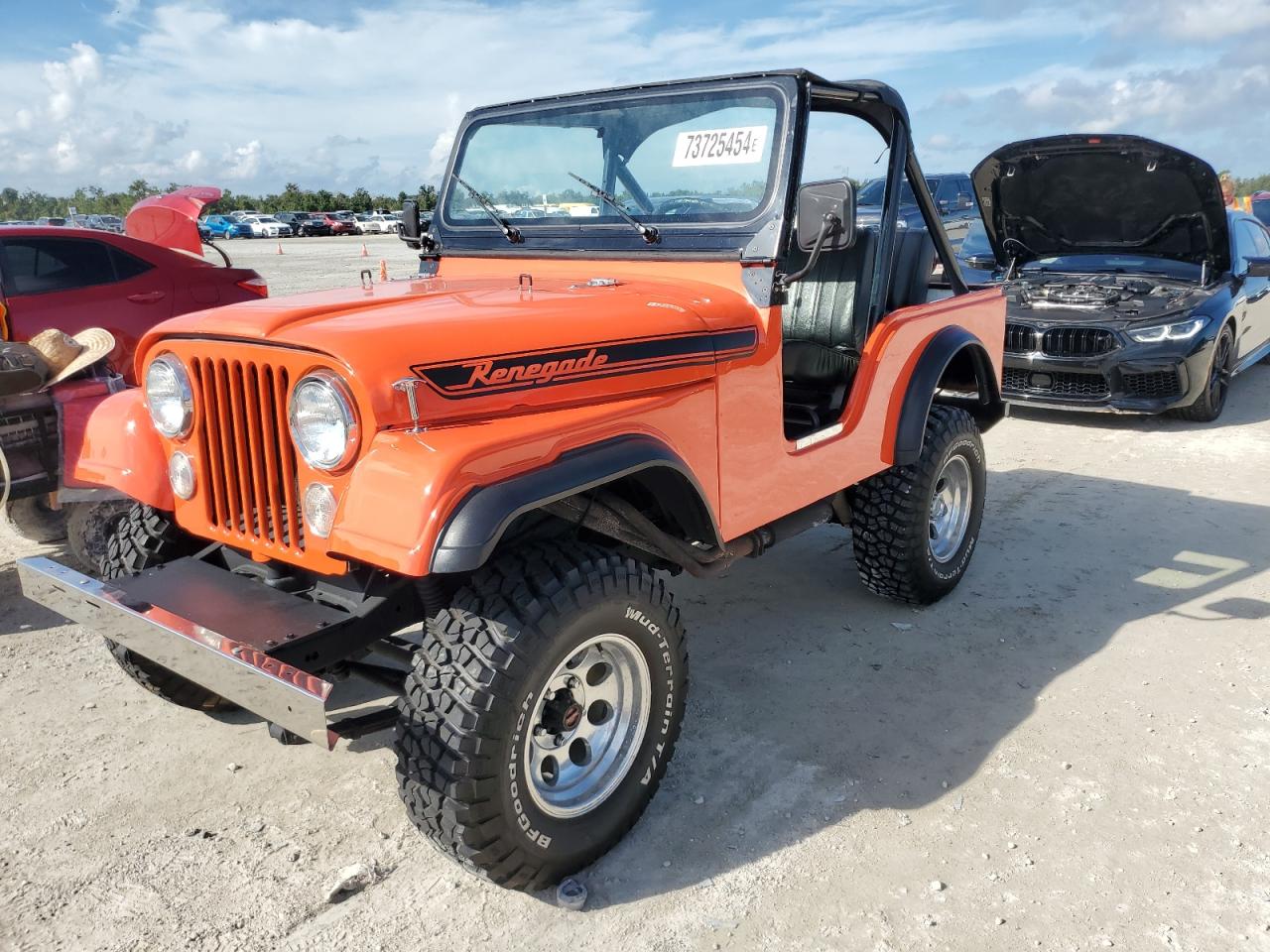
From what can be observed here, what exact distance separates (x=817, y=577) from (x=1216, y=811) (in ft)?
6.71

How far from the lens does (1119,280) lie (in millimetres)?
7555

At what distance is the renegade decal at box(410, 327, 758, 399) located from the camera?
7.54 feet

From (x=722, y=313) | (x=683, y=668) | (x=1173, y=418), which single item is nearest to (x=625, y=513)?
(x=683, y=668)

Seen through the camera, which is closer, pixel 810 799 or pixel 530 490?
pixel 530 490

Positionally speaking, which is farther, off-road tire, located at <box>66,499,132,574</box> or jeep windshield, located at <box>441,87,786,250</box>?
A: off-road tire, located at <box>66,499,132,574</box>

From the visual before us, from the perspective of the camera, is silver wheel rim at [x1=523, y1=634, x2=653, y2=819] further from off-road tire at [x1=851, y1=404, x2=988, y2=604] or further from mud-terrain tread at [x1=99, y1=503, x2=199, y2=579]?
off-road tire at [x1=851, y1=404, x2=988, y2=604]

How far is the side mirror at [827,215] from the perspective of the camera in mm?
2881

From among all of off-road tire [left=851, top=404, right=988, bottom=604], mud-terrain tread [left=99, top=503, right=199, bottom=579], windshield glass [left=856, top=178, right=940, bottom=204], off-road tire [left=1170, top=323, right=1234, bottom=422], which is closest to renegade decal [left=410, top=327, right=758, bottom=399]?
windshield glass [left=856, top=178, right=940, bottom=204]

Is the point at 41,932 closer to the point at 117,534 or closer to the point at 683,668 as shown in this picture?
the point at 117,534

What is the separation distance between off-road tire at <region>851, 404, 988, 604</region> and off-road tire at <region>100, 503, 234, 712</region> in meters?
2.58

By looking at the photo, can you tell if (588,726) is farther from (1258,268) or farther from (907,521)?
(1258,268)

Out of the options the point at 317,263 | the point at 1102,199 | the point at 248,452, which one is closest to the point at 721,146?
the point at 248,452

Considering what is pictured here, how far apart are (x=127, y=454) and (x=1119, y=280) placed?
733cm

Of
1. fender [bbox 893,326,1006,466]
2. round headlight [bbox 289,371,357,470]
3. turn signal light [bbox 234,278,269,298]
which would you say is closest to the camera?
round headlight [bbox 289,371,357,470]
